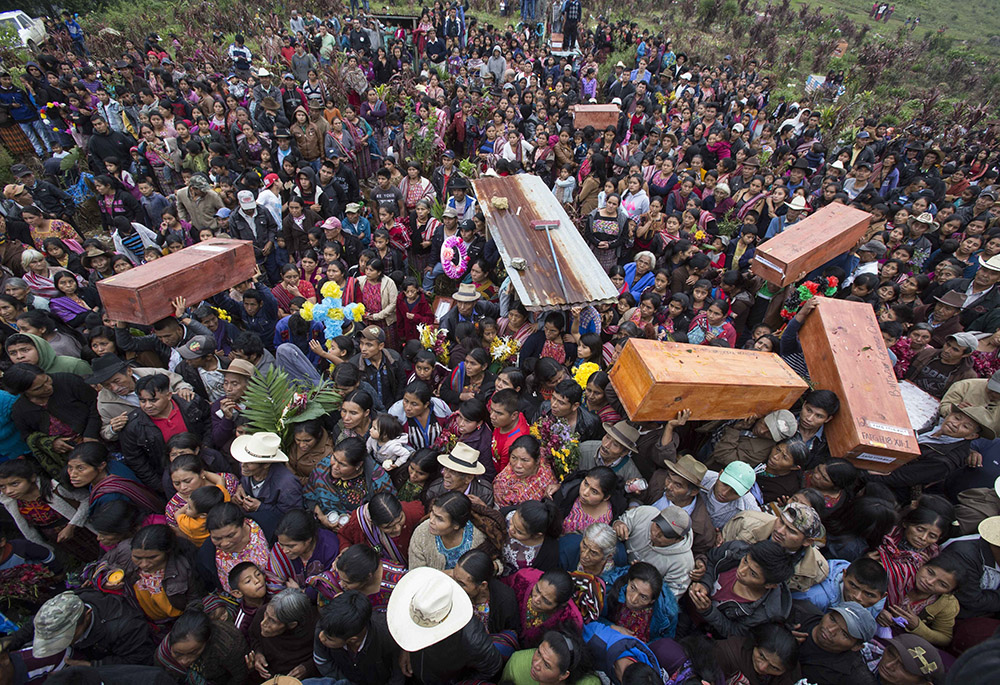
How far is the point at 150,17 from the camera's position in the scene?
19000 millimetres

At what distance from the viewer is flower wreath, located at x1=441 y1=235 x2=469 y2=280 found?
6051 millimetres

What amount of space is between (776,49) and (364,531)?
28698 millimetres

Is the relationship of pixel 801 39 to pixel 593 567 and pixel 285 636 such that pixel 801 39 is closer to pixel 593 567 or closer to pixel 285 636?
pixel 593 567

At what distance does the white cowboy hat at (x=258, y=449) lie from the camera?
335 centimetres

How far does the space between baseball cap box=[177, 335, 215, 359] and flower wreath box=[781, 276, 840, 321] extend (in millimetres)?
6486

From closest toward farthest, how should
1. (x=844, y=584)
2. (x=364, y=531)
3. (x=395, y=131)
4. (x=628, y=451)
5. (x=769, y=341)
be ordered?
1. (x=844, y=584)
2. (x=364, y=531)
3. (x=628, y=451)
4. (x=769, y=341)
5. (x=395, y=131)

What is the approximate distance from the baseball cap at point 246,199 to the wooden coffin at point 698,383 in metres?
5.84

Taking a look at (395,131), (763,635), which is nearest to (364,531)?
(763,635)

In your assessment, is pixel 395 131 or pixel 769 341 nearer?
pixel 769 341

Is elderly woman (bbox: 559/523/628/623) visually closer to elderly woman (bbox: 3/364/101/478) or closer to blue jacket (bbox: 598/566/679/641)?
blue jacket (bbox: 598/566/679/641)

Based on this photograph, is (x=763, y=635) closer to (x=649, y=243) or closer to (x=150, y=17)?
(x=649, y=243)

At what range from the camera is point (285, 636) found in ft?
8.53

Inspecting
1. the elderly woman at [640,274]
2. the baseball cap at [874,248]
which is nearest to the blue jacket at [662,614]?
the elderly woman at [640,274]

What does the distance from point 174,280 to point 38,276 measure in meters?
2.03
